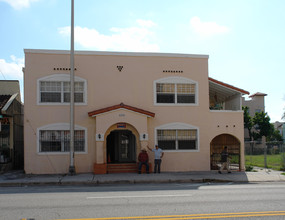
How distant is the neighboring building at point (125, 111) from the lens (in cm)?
1736

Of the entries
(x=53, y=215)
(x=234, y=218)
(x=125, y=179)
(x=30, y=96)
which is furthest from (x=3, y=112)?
(x=234, y=218)

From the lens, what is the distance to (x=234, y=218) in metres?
7.15

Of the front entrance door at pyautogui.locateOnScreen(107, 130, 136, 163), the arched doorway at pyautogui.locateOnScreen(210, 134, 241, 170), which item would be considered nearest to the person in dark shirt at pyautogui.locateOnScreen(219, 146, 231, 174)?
the arched doorway at pyautogui.locateOnScreen(210, 134, 241, 170)

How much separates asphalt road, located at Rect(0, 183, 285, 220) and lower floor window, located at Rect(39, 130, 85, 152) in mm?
6492

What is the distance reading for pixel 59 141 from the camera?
17562 millimetres

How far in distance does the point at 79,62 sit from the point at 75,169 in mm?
5772

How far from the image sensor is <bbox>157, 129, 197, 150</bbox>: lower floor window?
1838 cm

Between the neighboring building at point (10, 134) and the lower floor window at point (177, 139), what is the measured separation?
8.49 metres

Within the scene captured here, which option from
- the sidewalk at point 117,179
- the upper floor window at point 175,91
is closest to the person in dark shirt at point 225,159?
the sidewalk at point 117,179

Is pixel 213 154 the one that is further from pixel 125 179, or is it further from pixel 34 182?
pixel 34 182

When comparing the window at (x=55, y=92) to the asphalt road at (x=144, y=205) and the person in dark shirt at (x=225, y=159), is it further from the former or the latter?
the person in dark shirt at (x=225, y=159)

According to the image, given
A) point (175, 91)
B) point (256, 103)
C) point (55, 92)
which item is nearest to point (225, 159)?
point (175, 91)

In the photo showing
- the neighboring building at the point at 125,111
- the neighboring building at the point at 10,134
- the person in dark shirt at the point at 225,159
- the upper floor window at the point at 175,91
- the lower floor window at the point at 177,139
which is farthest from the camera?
the upper floor window at the point at 175,91

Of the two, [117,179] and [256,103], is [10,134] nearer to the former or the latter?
[117,179]
